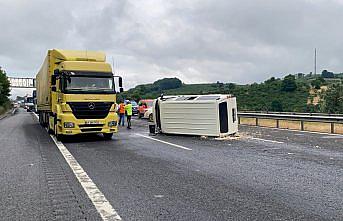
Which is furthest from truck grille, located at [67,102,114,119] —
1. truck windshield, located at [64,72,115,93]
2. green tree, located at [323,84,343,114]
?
green tree, located at [323,84,343,114]

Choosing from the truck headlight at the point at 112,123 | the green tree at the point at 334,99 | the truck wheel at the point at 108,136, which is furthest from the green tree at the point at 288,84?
the truck headlight at the point at 112,123

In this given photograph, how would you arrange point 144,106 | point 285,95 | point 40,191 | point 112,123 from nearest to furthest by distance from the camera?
1. point 40,191
2. point 112,123
3. point 144,106
4. point 285,95

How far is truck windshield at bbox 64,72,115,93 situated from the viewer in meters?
15.4

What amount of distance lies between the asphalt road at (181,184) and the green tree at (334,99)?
22.8 m

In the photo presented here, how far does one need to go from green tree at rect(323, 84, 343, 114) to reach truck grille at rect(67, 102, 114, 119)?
23350 millimetres

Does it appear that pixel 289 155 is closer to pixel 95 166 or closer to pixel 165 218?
pixel 95 166

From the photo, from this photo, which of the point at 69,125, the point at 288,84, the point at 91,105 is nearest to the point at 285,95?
the point at 288,84

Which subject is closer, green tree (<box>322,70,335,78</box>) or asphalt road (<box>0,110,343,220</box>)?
asphalt road (<box>0,110,343,220</box>)

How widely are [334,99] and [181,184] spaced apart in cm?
3059

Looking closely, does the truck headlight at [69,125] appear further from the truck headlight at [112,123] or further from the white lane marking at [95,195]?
the white lane marking at [95,195]

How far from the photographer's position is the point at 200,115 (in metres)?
17.0

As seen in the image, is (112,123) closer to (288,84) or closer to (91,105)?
(91,105)

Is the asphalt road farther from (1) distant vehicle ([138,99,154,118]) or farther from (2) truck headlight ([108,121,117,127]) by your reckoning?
(1) distant vehicle ([138,99,154,118])

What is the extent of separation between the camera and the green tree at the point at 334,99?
33.9 metres
